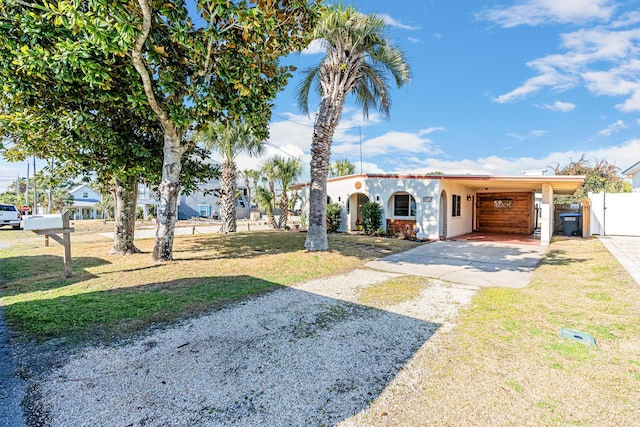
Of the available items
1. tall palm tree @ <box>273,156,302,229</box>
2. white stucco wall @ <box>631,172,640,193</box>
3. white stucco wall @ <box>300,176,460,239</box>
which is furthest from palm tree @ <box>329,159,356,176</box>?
Result: white stucco wall @ <box>631,172,640,193</box>

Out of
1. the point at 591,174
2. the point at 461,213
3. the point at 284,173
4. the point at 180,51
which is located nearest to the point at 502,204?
the point at 461,213

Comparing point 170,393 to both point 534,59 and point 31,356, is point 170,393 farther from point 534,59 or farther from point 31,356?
point 534,59

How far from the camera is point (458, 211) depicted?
1714 centimetres

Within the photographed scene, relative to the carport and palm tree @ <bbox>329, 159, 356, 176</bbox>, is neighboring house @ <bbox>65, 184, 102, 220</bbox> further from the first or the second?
the carport

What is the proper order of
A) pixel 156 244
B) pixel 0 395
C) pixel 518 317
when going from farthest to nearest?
pixel 156 244 < pixel 518 317 < pixel 0 395

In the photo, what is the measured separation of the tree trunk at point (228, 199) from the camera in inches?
706

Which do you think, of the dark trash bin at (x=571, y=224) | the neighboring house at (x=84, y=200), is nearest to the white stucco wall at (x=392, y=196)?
the dark trash bin at (x=571, y=224)

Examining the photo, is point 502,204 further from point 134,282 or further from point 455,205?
point 134,282

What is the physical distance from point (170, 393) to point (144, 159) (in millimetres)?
8112

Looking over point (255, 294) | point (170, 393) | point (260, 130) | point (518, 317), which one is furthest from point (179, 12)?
point (518, 317)

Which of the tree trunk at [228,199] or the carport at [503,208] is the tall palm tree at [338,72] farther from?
the tree trunk at [228,199]

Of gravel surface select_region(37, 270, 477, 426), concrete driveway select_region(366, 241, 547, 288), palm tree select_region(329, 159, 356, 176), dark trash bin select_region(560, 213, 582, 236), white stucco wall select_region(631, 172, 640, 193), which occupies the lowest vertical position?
gravel surface select_region(37, 270, 477, 426)

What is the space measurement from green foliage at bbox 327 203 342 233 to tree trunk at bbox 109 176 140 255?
34.2ft

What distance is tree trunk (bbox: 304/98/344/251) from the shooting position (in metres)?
10.6
